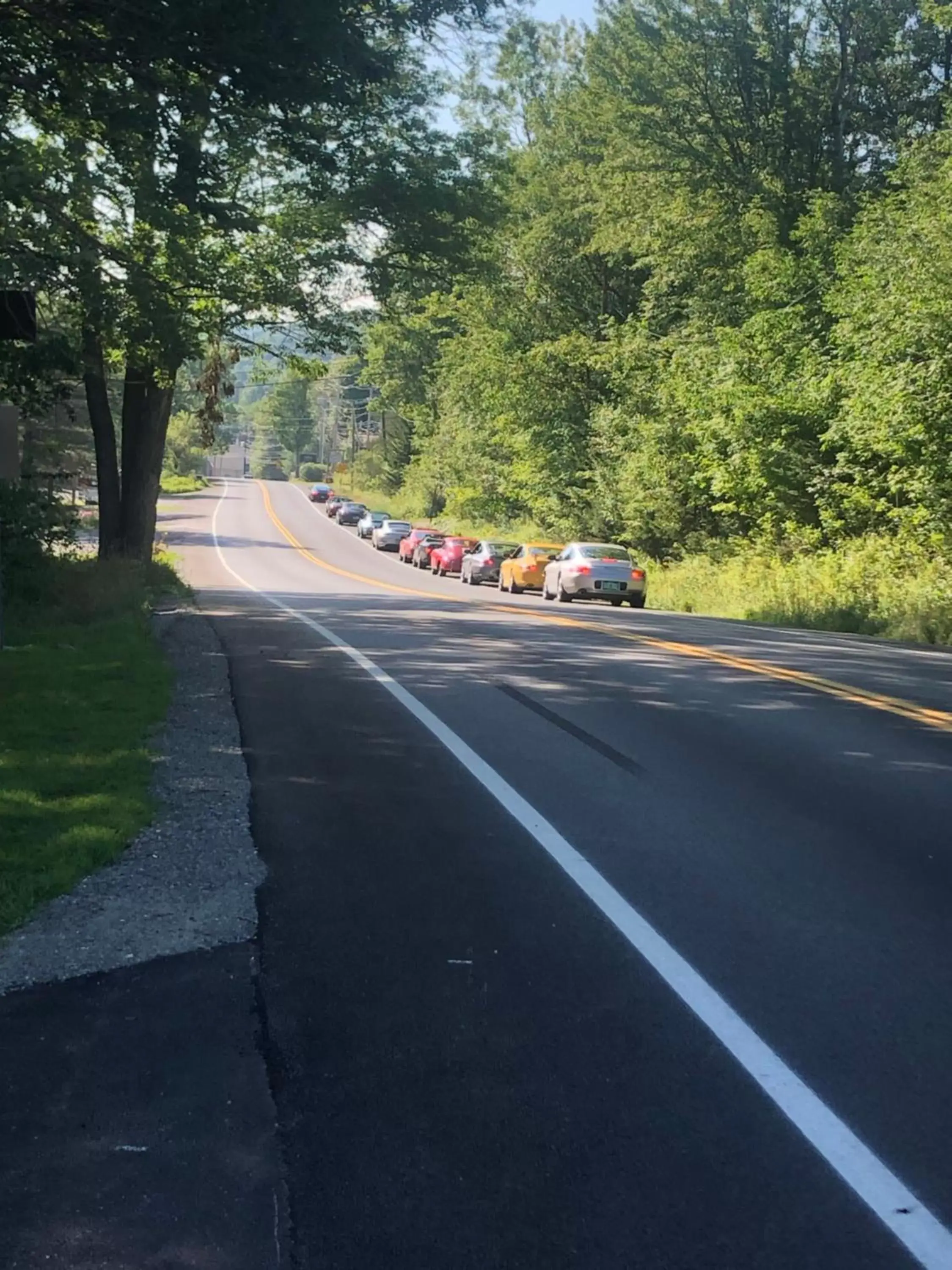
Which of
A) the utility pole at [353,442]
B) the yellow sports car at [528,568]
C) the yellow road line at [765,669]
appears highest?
the utility pole at [353,442]

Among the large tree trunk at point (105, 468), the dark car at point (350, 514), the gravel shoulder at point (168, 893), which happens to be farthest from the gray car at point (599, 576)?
the dark car at point (350, 514)

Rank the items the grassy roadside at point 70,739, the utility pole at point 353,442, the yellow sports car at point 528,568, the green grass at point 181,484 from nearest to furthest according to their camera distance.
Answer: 1. the grassy roadside at point 70,739
2. the yellow sports car at point 528,568
3. the green grass at point 181,484
4. the utility pole at point 353,442

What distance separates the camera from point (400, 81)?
21953mm

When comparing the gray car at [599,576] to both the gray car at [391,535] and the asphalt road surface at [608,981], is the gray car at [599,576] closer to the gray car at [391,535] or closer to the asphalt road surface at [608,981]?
the asphalt road surface at [608,981]

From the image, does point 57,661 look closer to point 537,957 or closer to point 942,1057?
point 537,957

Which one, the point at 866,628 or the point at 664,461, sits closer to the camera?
the point at 866,628

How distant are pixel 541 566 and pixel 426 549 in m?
19.9

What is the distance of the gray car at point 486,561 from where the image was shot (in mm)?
42875

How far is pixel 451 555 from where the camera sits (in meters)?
49.8

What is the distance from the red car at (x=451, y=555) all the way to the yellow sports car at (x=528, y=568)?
9.05 m

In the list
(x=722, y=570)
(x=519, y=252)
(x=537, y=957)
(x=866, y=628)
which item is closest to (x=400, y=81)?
(x=866, y=628)

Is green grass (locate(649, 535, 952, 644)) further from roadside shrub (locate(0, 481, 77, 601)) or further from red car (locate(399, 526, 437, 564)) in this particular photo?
red car (locate(399, 526, 437, 564))

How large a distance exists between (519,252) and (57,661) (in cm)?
3652

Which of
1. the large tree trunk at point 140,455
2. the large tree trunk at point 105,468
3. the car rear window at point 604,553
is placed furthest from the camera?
the car rear window at point 604,553
